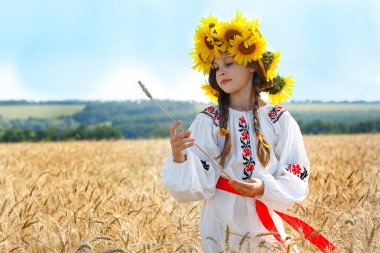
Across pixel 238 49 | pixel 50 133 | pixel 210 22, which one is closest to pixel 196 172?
pixel 238 49

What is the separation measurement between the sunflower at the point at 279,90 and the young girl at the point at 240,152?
6cm

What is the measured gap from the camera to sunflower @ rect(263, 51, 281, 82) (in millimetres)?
3658

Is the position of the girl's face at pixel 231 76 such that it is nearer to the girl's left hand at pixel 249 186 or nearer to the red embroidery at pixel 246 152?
the red embroidery at pixel 246 152

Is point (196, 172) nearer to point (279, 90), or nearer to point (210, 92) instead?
point (210, 92)

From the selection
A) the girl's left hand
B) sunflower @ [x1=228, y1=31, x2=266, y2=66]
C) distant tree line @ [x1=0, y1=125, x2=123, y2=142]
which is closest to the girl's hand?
the girl's left hand

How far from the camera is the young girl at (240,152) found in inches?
134

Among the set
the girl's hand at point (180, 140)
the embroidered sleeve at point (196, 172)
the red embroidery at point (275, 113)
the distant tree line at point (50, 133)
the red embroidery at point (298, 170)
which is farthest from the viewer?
the distant tree line at point (50, 133)

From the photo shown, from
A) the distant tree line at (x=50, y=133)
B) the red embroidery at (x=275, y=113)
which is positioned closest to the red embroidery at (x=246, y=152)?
the red embroidery at (x=275, y=113)

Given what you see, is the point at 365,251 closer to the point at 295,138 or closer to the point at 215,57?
the point at 295,138

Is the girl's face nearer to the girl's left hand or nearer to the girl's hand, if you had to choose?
the girl's hand

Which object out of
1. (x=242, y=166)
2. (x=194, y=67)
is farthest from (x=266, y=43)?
(x=242, y=166)

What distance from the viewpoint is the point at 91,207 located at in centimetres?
452

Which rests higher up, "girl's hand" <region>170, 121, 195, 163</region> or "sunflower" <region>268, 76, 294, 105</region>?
"sunflower" <region>268, 76, 294, 105</region>

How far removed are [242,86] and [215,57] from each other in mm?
226
